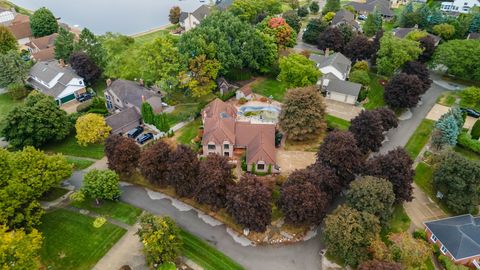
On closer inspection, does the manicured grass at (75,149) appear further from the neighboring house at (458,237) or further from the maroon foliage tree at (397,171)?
the neighboring house at (458,237)

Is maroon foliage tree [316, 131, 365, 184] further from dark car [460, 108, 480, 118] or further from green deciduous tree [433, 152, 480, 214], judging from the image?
dark car [460, 108, 480, 118]

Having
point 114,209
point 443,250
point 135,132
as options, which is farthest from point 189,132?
point 443,250

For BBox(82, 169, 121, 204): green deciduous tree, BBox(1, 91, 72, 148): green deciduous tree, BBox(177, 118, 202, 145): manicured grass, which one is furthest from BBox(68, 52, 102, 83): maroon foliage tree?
BBox(82, 169, 121, 204): green deciduous tree

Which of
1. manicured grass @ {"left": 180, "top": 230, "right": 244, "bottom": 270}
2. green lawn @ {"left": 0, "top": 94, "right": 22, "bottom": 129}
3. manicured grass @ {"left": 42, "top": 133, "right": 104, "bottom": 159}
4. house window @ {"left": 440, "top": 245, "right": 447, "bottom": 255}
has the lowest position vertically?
manicured grass @ {"left": 180, "top": 230, "right": 244, "bottom": 270}

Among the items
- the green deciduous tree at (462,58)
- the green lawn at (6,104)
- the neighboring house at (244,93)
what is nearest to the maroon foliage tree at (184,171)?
the neighboring house at (244,93)

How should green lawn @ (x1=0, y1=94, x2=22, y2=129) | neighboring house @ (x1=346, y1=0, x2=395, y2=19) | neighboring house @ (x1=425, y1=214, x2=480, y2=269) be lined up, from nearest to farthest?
1. neighboring house @ (x1=425, y1=214, x2=480, y2=269)
2. green lawn @ (x1=0, y1=94, x2=22, y2=129)
3. neighboring house @ (x1=346, y1=0, x2=395, y2=19)

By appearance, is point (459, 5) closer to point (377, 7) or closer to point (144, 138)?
point (377, 7)

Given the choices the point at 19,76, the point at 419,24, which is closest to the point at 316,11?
the point at 419,24
